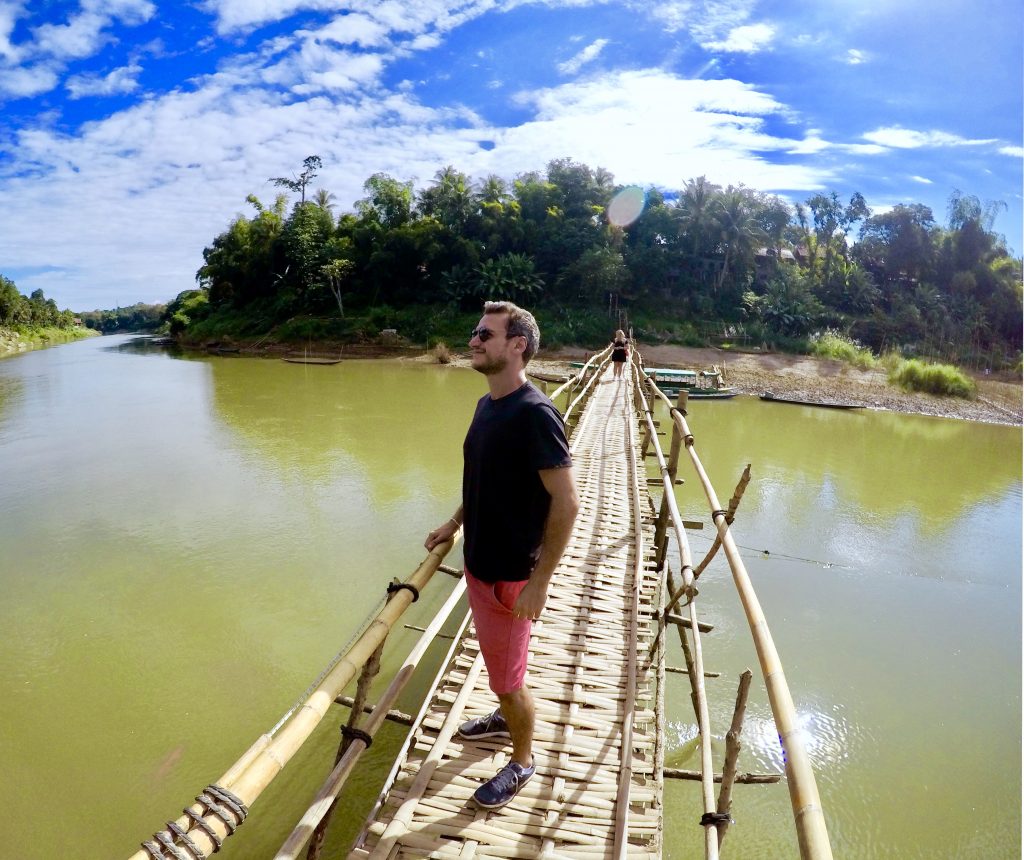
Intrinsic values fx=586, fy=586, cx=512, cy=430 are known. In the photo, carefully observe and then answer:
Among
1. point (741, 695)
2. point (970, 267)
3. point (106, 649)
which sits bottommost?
point (106, 649)

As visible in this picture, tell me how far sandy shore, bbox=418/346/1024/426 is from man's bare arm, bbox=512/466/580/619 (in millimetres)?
19055

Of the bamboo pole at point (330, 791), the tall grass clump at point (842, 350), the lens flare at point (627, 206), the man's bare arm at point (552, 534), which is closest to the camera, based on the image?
the bamboo pole at point (330, 791)

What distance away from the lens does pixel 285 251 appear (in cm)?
3200

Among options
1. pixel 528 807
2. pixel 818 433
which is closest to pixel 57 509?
pixel 528 807

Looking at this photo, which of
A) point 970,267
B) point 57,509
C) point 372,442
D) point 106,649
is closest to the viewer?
point 106,649

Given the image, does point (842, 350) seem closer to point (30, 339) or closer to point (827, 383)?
point (827, 383)

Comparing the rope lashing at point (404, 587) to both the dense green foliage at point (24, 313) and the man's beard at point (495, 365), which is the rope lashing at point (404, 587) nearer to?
the man's beard at point (495, 365)

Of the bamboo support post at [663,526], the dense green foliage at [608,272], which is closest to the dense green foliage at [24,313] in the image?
the dense green foliage at [608,272]

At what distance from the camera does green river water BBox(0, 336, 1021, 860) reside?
127 inches

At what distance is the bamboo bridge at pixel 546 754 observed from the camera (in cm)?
127

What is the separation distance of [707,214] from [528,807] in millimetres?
30701

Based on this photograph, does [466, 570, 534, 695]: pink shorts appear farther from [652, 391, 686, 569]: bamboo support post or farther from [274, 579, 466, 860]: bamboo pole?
[652, 391, 686, 569]: bamboo support post

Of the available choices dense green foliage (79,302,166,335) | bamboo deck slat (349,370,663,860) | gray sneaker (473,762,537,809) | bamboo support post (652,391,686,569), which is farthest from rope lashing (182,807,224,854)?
dense green foliage (79,302,166,335)

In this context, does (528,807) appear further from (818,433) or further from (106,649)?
(818,433)
